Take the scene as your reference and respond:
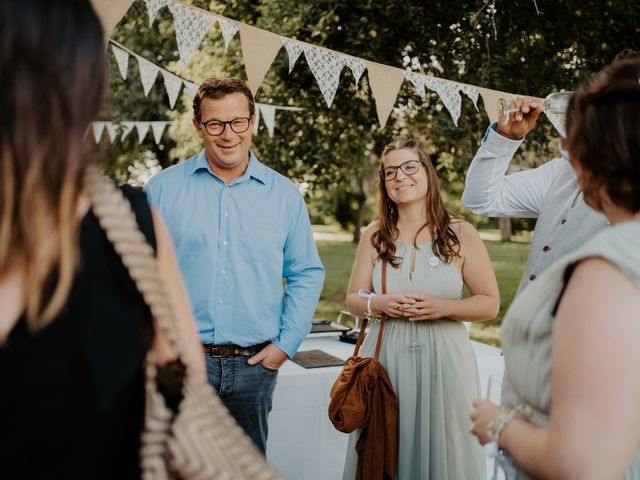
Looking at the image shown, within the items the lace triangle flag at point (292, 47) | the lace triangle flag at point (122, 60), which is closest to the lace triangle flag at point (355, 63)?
the lace triangle flag at point (292, 47)

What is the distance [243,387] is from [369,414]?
0.57 m

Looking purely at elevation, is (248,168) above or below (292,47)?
below

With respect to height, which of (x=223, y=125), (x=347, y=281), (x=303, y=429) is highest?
(x=223, y=125)

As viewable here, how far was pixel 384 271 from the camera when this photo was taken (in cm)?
288

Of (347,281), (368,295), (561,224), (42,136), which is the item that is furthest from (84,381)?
(347,281)

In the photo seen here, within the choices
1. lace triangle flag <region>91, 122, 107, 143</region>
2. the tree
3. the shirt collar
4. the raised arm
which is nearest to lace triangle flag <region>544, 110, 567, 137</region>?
the raised arm

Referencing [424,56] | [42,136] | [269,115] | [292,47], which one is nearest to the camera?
[42,136]

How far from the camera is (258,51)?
3447 mm

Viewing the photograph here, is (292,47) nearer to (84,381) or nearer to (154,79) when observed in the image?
(154,79)

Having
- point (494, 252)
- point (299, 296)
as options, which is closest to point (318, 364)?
point (299, 296)

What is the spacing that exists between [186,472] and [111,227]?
389 mm

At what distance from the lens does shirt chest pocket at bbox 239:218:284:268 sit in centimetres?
271

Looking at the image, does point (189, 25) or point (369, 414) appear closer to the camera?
point (369, 414)

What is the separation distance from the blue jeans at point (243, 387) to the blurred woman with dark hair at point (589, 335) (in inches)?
56.6
